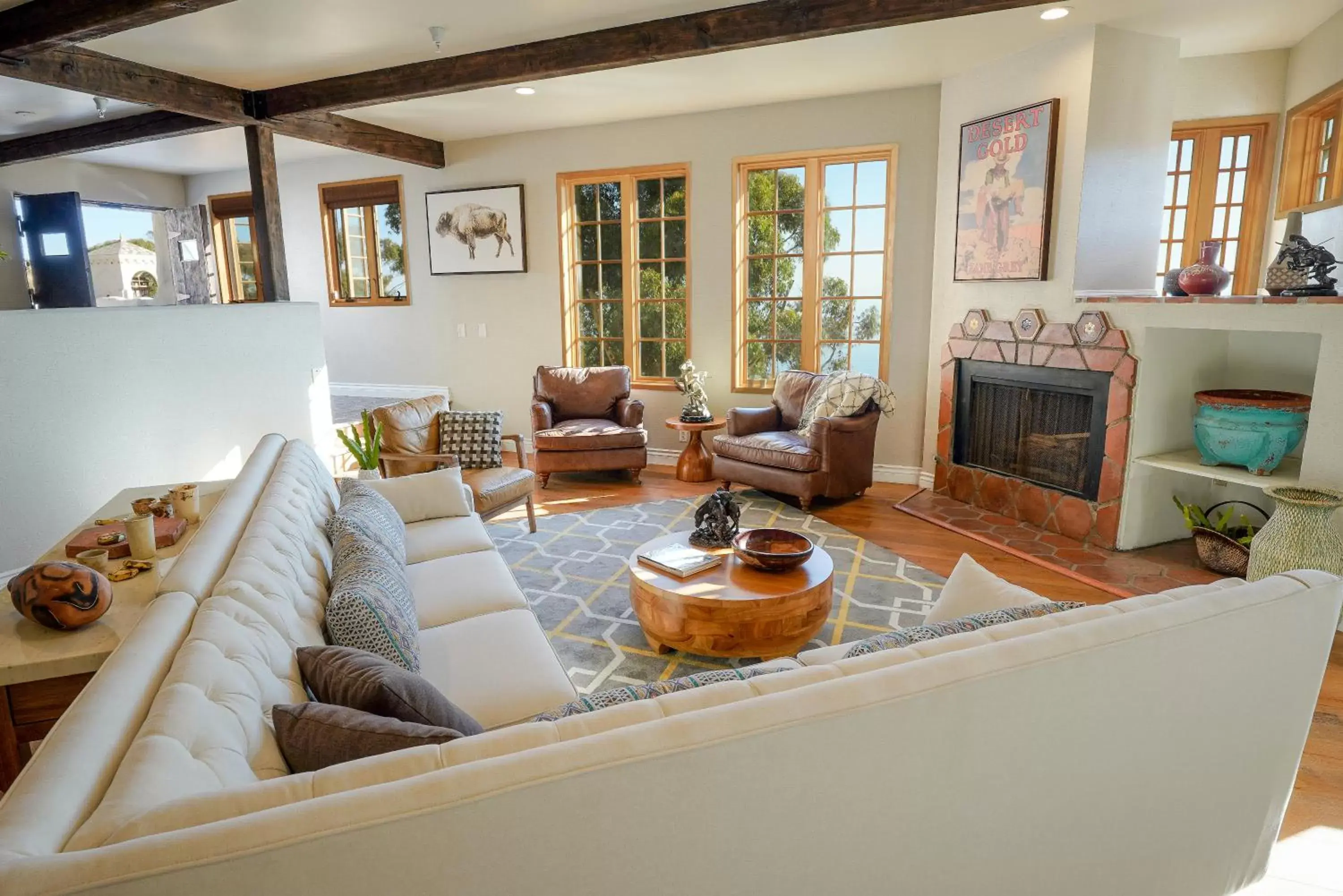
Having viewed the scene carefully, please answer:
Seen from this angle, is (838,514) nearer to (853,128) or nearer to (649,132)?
(853,128)

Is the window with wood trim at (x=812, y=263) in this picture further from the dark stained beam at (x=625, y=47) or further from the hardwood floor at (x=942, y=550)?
the dark stained beam at (x=625, y=47)

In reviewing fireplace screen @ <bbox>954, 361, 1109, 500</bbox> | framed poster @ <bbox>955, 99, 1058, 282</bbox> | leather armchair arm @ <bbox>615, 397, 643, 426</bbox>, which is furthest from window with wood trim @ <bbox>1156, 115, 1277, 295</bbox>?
leather armchair arm @ <bbox>615, 397, 643, 426</bbox>

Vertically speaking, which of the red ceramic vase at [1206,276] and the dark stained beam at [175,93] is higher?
the dark stained beam at [175,93]

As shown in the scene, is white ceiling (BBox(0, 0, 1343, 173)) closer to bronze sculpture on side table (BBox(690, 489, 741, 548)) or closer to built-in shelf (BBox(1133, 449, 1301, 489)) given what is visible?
built-in shelf (BBox(1133, 449, 1301, 489))

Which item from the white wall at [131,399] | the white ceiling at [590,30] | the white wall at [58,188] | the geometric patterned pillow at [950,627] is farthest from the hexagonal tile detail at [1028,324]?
the white wall at [58,188]

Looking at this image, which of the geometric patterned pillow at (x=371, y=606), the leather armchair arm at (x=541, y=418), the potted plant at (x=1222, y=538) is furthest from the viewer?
the leather armchair arm at (x=541, y=418)

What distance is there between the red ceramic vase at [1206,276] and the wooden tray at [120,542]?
14.5 ft

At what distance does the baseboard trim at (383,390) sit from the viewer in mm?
7078

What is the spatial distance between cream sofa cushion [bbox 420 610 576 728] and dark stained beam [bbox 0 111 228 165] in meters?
4.38

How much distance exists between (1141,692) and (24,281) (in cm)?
928

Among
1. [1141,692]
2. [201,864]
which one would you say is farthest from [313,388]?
[1141,692]

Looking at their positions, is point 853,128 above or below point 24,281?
above

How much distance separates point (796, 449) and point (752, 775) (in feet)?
12.5

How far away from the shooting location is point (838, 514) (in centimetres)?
473
